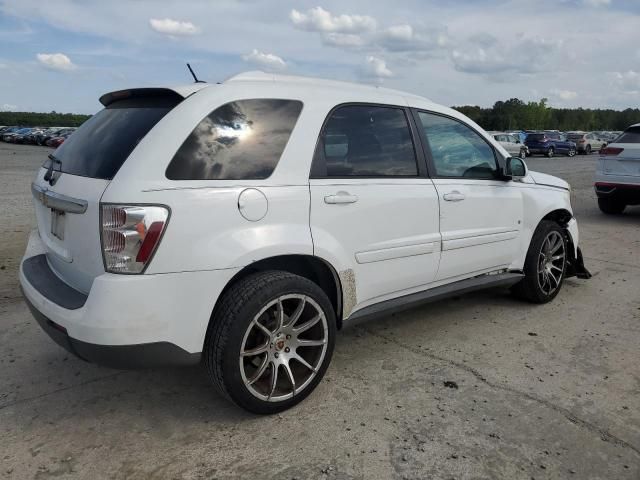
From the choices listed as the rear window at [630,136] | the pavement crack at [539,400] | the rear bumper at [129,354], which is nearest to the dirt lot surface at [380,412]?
the pavement crack at [539,400]

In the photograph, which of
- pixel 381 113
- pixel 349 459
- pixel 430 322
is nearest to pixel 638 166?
pixel 430 322

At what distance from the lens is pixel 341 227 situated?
319 centimetres

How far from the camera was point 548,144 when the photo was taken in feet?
112

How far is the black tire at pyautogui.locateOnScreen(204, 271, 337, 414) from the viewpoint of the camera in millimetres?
2738

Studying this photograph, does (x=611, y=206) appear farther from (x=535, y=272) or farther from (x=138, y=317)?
(x=138, y=317)

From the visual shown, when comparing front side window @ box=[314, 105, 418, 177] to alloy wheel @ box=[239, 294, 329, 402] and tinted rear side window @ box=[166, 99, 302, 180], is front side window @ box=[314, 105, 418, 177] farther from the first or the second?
alloy wheel @ box=[239, 294, 329, 402]

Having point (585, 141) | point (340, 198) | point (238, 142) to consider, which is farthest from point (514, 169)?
point (585, 141)

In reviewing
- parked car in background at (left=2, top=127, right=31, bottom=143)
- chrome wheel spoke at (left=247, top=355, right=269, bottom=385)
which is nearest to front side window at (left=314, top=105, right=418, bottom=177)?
chrome wheel spoke at (left=247, top=355, right=269, bottom=385)

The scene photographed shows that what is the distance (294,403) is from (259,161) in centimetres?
134

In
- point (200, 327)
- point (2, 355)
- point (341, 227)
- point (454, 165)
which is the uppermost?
point (454, 165)

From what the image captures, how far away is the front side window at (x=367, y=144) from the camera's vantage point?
10.7 ft

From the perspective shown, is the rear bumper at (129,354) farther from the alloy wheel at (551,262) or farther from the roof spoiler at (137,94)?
the alloy wheel at (551,262)

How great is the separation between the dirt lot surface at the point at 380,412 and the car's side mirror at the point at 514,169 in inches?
46.2

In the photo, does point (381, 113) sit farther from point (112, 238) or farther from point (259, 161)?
point (112, 238)
